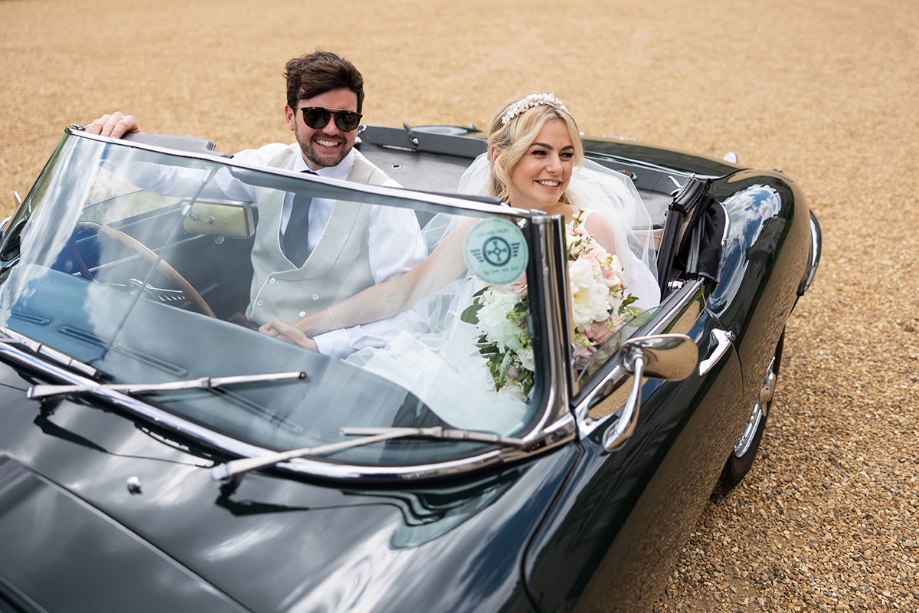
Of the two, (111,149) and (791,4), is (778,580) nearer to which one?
(111,149)

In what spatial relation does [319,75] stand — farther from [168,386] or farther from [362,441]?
[362,441]

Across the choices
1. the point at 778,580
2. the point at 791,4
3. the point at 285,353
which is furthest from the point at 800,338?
the point at 791,4

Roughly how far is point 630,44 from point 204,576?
1219cm

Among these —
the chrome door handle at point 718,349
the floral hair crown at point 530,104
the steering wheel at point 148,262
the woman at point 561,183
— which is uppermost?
the floral hair crown at point 530,104

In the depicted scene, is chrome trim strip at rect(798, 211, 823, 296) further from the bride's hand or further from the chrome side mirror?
the bride's hand

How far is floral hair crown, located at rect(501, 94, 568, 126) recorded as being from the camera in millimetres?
2701

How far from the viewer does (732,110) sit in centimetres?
892

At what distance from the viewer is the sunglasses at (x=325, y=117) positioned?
2.56 metres

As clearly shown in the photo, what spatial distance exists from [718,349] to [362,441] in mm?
1247

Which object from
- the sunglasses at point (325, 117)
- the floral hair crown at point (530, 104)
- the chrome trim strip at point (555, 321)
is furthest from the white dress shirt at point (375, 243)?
the floral hair crown at point (530, 104)

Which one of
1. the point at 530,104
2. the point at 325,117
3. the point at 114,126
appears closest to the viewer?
the point at 114,126

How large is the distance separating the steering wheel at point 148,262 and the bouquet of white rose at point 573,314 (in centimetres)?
71

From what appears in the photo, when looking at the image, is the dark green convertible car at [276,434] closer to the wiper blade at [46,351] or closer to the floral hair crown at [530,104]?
the wiper blade at [46,351]

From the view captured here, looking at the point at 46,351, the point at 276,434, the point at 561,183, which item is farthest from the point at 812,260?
the point at 46,351
